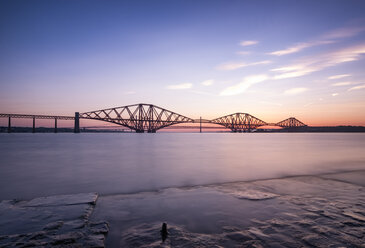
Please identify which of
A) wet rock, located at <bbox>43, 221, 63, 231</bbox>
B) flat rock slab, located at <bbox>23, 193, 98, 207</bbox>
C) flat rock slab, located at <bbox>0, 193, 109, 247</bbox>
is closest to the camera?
flat rock slab, located at <bbox>0, 193, 109, 247</bbox>

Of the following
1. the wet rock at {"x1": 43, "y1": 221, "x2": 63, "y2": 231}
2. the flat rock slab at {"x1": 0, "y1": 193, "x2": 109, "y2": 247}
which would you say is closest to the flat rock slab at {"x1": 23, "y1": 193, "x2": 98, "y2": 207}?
the flat rock slab at {"x1": 0, "y1": 193, "x2": 109, "y2": 247}

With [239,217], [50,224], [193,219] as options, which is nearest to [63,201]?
[50,224]

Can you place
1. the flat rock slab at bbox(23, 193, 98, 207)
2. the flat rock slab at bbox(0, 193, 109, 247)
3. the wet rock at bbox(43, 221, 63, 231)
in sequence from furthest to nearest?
the flat rock slab at bbox(23, 193, 98, 207)
the wet rock at bbox(43, 221, 63, 231)
the flat rock slab at bbox(0, 193, 109, 247)

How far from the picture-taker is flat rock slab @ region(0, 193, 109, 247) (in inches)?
103

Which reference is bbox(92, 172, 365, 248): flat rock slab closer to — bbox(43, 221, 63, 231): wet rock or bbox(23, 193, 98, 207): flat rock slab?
bbox(23, 193, 98, 207): flat rock slab

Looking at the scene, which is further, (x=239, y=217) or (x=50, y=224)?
(x=239, y=217)

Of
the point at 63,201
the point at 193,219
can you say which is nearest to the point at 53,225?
the point at 63,201

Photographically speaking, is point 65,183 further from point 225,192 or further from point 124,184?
point 225,192

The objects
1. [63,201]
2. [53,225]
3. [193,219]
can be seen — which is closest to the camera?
[53,225]

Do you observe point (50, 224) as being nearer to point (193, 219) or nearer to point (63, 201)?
point (63, 201)

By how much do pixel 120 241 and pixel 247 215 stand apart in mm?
2095

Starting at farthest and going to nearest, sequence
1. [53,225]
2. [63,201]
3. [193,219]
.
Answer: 1. [63,201]
2. [193,219]
3. [53,225]

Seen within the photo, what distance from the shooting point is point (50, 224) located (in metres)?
3.13

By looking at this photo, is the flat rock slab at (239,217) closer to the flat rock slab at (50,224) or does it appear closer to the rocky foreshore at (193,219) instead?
the rocky foreshore at (193,219)
